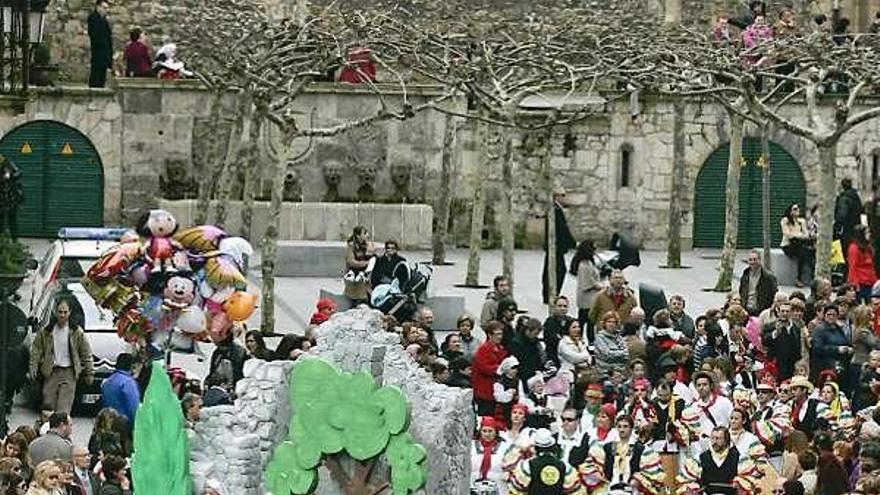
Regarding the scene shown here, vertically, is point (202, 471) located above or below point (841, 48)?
below

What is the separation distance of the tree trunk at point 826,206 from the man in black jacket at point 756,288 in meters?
1.18

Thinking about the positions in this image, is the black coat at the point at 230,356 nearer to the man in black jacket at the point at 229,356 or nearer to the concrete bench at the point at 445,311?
the man in black jacket at the point at 229,356

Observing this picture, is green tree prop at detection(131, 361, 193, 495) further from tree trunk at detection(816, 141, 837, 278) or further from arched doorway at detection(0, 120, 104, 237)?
arched doorway at detection(0, 120, 104, 237)

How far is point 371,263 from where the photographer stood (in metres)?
36.3

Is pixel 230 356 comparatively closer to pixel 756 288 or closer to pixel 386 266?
pixel 386 266

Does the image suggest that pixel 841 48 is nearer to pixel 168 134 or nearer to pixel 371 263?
pixel 371 263

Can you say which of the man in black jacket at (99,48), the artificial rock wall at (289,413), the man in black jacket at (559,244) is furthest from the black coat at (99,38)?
the artificial rock wall at (289,413)

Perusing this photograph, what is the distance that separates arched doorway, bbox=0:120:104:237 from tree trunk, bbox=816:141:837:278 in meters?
13.0

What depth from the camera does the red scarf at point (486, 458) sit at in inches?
1049

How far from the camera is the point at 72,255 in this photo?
35.2 metres

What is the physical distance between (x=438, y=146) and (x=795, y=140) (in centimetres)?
509

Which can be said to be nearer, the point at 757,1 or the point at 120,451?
the point at 120,451

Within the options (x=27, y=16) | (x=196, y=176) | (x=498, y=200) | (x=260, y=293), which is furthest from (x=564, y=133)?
(x=27, y=16)

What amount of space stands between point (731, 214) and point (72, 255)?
33.0 feet
